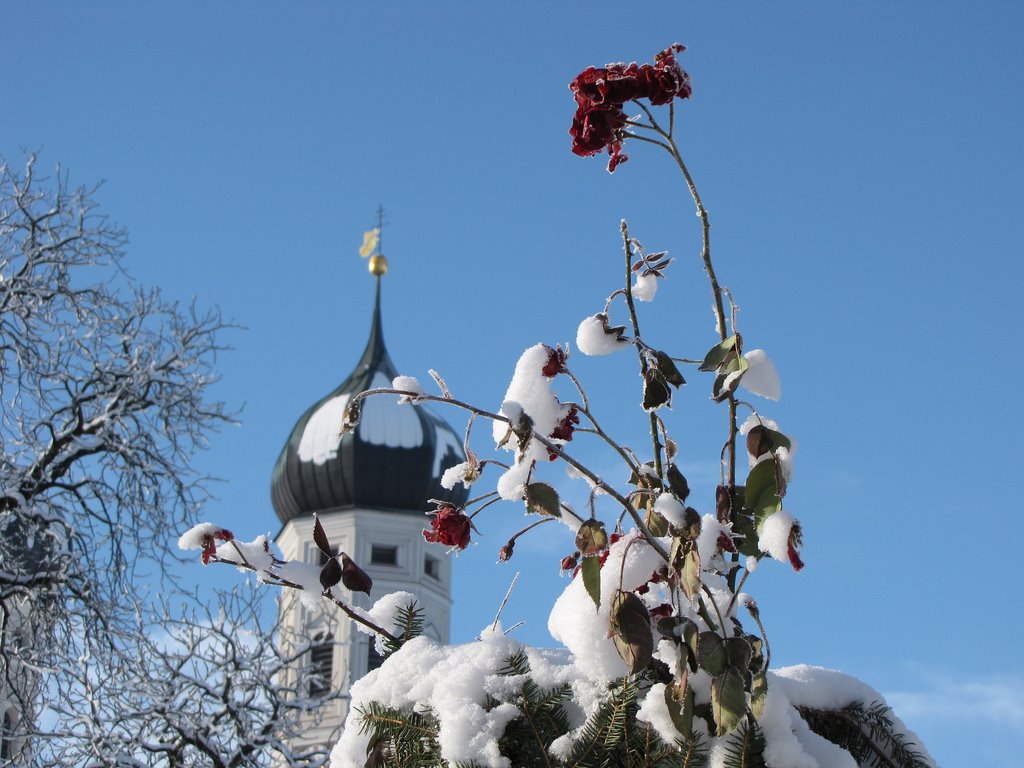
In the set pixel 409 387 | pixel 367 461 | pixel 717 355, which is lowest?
pixel 409 387

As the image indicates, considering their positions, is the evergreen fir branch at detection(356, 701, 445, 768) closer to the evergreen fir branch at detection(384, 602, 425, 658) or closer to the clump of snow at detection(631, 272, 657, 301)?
the evergreen fir branch at detection(384, 602, 425, 658)

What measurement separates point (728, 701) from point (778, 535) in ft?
0.81

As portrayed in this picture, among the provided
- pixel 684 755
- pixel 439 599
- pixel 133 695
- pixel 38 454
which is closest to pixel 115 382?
pixel 38 454

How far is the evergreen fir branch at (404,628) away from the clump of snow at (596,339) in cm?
55

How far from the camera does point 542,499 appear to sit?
194 centimetres

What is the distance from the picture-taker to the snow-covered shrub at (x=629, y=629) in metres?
1.82

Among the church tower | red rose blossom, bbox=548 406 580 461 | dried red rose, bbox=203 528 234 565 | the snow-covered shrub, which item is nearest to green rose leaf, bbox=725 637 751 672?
the snow-covered shrub

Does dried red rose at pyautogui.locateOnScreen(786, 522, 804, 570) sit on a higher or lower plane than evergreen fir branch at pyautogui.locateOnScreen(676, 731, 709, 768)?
higher

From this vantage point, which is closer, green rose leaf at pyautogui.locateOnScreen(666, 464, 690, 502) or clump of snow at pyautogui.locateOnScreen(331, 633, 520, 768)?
clump of snow at pyautogui.locateOnScreen(331, 633, 520, 768)

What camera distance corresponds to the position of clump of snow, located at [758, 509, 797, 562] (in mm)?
1839

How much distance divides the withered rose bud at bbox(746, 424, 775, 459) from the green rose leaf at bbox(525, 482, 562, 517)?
31 centimetres

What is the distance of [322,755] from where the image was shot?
11133 mm

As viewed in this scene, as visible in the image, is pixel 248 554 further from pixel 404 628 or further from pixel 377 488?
pixel 377 488

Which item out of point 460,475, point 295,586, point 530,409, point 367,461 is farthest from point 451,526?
point 367,461
